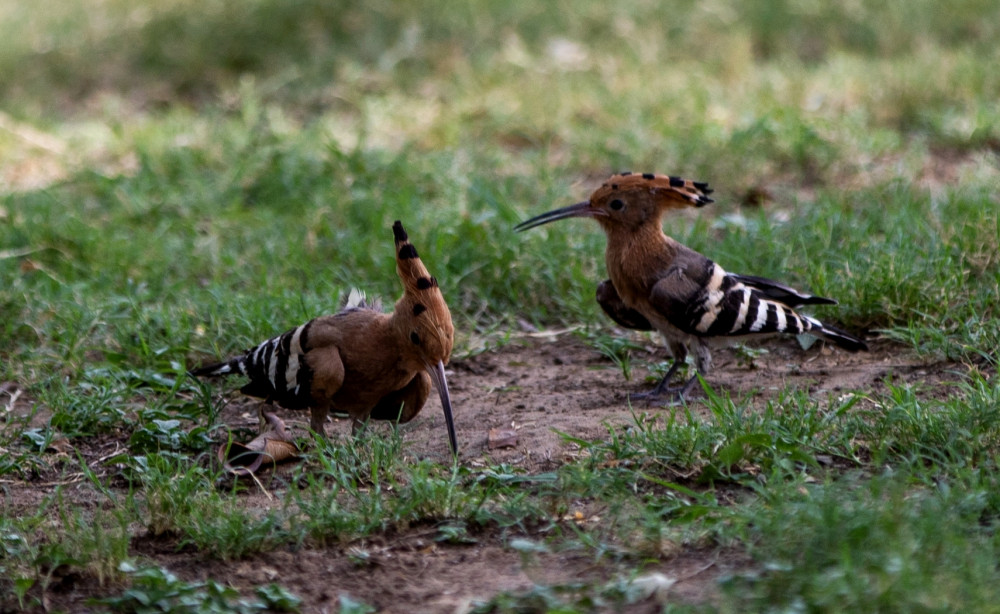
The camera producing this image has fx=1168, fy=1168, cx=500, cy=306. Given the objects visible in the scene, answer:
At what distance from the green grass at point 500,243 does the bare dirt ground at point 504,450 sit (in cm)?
6

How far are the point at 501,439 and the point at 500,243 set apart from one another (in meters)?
1.72

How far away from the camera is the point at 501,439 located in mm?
3941

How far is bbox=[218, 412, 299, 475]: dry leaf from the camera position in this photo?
12.5 ft

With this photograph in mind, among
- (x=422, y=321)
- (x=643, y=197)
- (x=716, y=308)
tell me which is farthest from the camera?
(x=643, y=197)

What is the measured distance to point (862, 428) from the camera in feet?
11.6

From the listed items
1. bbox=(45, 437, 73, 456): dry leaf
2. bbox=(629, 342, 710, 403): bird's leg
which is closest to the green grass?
bbox=(45, 437, 73, 456): dry leaf

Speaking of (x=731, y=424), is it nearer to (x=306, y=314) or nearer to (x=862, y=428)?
(x=862, y=428)

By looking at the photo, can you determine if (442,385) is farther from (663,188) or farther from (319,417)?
(663,188)

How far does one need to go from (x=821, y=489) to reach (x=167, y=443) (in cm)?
225

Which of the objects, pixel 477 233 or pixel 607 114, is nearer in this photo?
pixel 477 233

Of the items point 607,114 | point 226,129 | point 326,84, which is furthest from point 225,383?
point 326,84

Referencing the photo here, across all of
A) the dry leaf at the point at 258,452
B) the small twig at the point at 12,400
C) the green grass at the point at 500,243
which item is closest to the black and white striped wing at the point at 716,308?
the green grass at the point at 500,243

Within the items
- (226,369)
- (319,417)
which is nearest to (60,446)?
(226,369)

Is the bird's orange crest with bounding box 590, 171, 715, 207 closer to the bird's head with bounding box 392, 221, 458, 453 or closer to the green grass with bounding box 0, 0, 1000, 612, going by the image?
the green grass with bounding box 0, 0, 1000, 612
